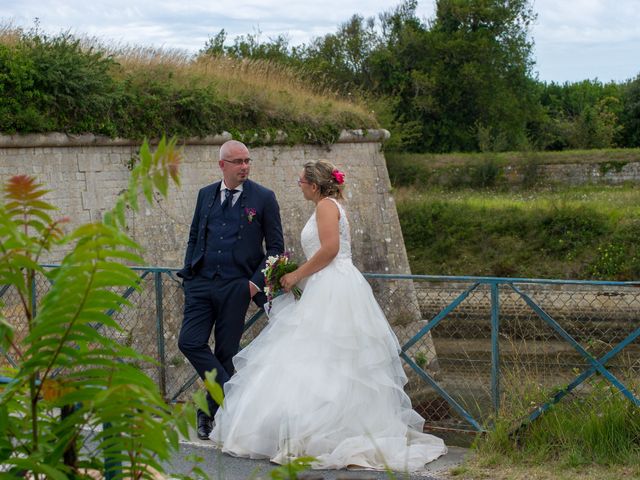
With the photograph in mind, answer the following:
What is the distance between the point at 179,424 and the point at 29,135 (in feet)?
37.4

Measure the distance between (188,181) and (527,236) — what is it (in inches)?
588

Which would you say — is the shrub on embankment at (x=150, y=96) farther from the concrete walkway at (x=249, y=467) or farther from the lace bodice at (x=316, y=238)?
the concrete walkway at (x=249, y=467)

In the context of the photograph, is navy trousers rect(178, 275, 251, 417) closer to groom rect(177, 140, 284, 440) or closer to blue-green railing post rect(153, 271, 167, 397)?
groom rect(177, 140, 284, 440)

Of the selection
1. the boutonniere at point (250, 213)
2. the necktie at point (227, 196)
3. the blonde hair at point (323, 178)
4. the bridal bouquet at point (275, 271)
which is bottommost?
the bridal bouquet at point (275, 271)

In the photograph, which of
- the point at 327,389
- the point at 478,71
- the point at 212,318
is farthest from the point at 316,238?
the point at 478,71

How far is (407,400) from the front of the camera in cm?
578

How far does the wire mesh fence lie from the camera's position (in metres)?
5.84

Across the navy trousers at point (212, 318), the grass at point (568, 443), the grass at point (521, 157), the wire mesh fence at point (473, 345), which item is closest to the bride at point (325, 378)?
the navy trousers at point (212, 318)

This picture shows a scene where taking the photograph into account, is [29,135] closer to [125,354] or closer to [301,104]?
[301,104]

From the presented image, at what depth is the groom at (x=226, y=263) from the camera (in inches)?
238

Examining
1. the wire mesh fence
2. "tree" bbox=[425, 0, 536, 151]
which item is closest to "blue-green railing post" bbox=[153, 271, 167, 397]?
the wire mesh fence

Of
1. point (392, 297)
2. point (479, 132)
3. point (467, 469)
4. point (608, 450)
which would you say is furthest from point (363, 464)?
point (479, 132)

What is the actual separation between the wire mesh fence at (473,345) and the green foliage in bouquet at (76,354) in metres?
0.13

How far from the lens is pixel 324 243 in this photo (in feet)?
19.2
